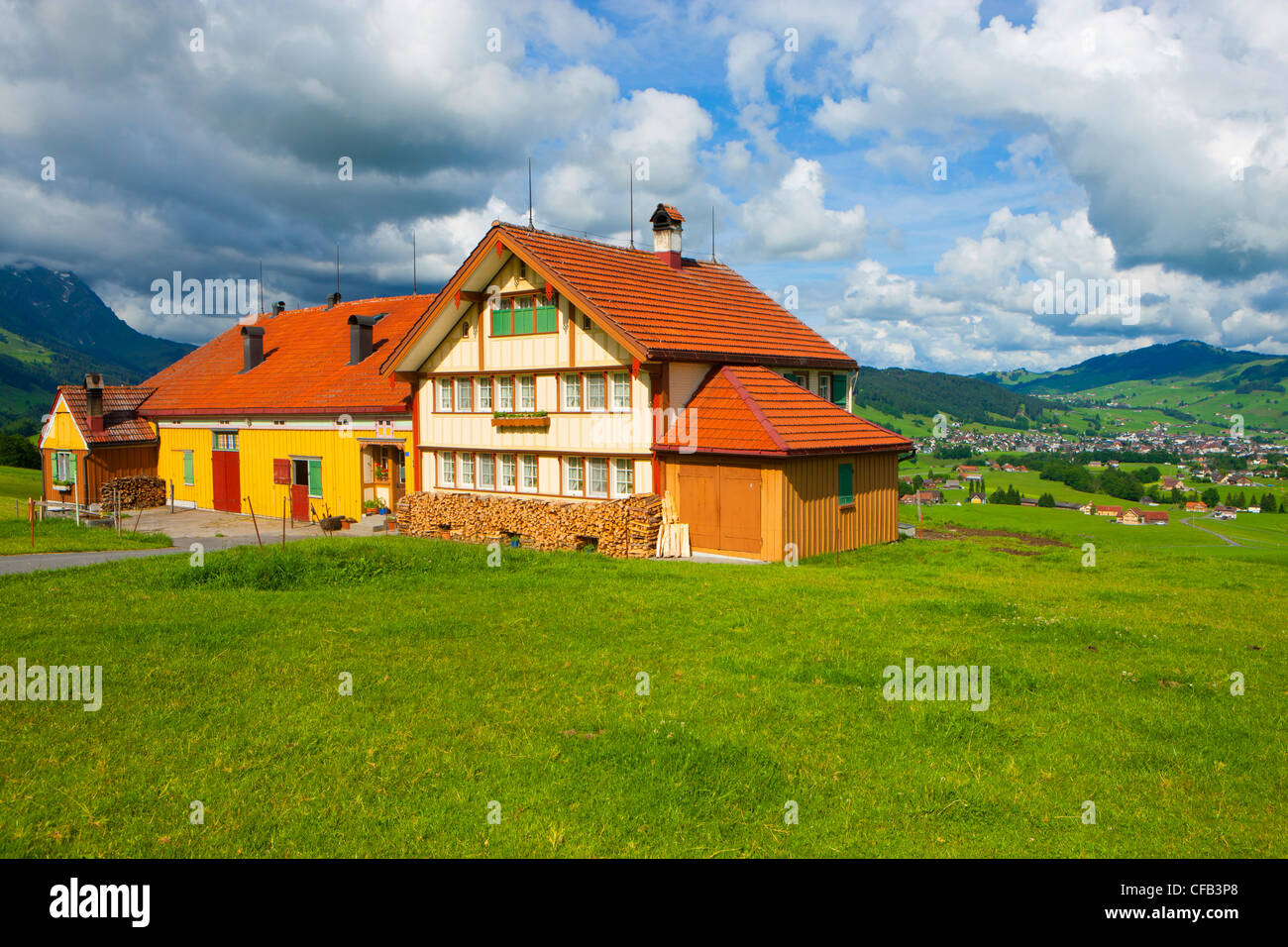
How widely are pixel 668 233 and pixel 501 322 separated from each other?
272 inches

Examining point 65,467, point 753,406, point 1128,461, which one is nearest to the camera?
point 753,406

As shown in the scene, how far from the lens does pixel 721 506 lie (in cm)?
2175

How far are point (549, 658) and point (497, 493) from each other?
17183 mm

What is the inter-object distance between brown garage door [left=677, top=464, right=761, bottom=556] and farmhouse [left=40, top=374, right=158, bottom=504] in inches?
1134

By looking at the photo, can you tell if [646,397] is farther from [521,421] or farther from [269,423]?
[269,423]

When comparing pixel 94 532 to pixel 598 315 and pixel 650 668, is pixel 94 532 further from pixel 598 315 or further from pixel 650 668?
pixel 650 668

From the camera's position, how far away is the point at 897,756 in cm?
770

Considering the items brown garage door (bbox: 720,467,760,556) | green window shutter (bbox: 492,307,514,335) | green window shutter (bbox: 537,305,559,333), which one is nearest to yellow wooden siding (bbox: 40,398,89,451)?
green window shutter (bbox: 492,307,514,335)

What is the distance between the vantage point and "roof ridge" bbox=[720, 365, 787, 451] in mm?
20312

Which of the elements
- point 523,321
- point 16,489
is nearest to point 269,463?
point 523,321

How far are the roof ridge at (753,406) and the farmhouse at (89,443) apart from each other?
1158 inches

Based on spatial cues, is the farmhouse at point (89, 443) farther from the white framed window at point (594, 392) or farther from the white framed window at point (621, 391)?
the white framed window at point (621, 391)

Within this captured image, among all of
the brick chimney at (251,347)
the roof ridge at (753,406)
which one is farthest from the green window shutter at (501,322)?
the brick chimney at (251,347)

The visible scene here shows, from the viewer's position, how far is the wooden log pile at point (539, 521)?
74.1ft
